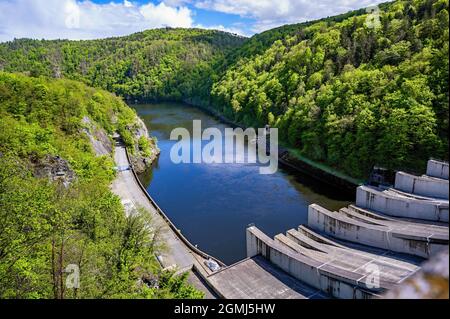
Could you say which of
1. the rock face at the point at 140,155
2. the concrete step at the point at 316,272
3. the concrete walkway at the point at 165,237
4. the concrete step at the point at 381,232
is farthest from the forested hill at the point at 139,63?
the concrete step at the point at 316,272

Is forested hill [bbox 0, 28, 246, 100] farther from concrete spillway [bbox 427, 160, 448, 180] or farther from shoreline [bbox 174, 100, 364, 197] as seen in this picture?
concrete spillway [bbox 427, 160, 448, 180]

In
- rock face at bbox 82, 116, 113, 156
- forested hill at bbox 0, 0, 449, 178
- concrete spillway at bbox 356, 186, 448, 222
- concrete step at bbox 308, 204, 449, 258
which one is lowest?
concrete step at bbox 308, 204, 449, 258

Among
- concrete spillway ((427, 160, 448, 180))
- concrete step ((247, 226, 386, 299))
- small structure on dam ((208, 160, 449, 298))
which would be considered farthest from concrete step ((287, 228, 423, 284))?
concrete spillway ((427, 160, 448, 180))

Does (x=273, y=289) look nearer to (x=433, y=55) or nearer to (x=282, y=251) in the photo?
(x=282, y=251)

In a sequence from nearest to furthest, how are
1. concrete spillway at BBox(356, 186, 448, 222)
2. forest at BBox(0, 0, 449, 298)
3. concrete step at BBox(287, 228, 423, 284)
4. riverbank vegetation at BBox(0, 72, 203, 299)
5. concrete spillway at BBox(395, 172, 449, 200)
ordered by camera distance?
riverbank vegetation at BBox(0, 72, 203, 299), forest at BBox(0, 0, 449, 298), concrete step at BBox(287, 228, 423, 284), concrete spillway at BBox(356, 186, 448, 222), concrete spillway at BBox(395, 172, 449, 200)

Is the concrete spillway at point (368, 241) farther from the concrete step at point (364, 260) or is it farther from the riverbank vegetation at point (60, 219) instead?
the riverbank vegetation at point (60, 219)

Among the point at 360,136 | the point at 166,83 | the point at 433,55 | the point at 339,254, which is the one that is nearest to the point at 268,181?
the point at 360,136
